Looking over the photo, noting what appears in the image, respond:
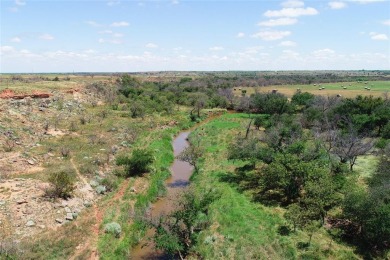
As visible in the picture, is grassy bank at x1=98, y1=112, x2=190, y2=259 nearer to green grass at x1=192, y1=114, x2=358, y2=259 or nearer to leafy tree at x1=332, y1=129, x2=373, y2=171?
green grass at x1=192, y1=114, x2=358, y2=259

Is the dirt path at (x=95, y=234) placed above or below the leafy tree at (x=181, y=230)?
below

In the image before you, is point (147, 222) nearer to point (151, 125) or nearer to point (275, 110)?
point (151, 125)

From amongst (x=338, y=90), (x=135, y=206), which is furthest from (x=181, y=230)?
(x=338, y=90)

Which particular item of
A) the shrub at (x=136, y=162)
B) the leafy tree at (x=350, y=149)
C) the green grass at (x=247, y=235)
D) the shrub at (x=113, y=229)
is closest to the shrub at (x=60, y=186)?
the shrub at (x=113, y=229)

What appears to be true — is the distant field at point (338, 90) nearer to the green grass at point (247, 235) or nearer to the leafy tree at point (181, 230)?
the green grass at point (247, 235)

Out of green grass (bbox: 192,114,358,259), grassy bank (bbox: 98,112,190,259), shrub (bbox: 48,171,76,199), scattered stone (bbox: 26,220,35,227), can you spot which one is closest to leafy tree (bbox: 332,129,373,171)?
green grass (bbox: 192,114,358,259)

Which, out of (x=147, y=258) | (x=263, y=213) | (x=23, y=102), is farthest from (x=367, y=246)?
(x=23, y=102)

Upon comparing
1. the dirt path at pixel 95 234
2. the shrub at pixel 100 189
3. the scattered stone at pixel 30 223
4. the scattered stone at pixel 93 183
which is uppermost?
the scattered stone at pixel 93 183

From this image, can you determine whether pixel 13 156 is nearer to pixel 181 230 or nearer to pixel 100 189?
pixel 100 189
